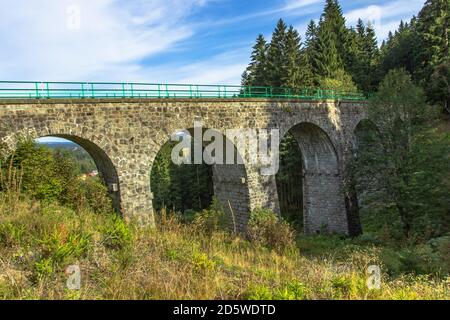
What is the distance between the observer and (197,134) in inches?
640

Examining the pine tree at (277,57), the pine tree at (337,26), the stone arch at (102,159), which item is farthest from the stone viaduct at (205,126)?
the pine tree at (337,26)

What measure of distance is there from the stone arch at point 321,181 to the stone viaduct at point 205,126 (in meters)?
0.06

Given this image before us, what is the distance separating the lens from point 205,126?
51.6 ft

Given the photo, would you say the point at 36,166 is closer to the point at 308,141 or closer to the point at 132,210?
the point at 132,210

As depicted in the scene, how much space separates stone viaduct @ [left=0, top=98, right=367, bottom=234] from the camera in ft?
39.7

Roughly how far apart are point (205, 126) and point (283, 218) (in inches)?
388

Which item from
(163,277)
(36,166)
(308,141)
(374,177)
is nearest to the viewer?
(163,277)

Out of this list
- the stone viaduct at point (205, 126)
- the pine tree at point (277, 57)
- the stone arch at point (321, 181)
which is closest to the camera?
the stone viaduct at point (205, 126)

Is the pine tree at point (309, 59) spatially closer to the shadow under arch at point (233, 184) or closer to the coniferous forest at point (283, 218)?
the coniferous forest at point (283, 218)

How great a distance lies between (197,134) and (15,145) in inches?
288

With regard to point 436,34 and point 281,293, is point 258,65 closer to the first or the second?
point 436,34

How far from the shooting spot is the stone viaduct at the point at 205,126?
39.7ft
